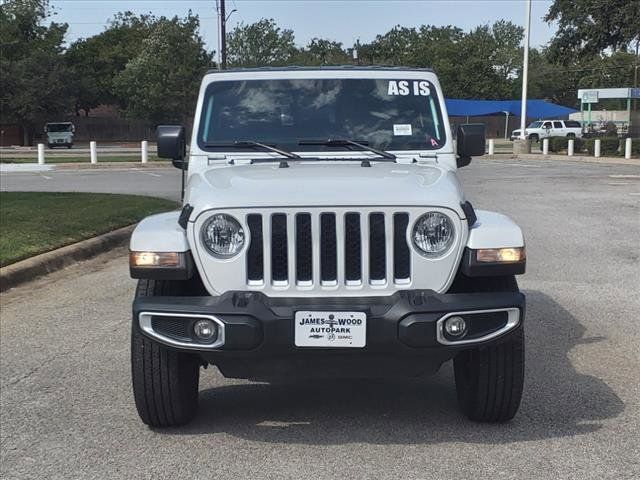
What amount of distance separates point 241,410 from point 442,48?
244 feet

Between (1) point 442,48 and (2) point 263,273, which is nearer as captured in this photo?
(2) point 263,273

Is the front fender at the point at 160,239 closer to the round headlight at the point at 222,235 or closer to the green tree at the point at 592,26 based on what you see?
the round headlight at the point at 222,235

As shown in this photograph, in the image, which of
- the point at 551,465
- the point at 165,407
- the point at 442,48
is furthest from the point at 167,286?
the point at 442,48

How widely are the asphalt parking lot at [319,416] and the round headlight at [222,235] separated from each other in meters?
1.04

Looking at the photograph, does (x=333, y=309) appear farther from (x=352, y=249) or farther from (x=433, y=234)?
(x=433, y=234)

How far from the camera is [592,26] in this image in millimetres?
34281

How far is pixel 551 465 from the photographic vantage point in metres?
3.87

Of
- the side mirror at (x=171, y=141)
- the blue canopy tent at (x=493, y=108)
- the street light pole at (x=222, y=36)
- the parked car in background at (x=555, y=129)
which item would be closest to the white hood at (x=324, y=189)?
the side mirror at (x=171, y=141)

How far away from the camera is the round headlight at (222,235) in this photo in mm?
3885

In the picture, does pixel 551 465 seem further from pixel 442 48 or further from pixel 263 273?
pixel 442 48

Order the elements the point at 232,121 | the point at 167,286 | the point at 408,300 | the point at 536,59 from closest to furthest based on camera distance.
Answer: the point at 408,300
the point at 167,286
the point at 232,121
the point at 536,59

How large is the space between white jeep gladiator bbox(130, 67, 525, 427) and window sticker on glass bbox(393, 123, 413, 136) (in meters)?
0.91

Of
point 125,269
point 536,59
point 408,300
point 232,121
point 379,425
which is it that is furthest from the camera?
point 536,59

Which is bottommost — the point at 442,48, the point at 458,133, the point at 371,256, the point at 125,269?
the point at 125,269
